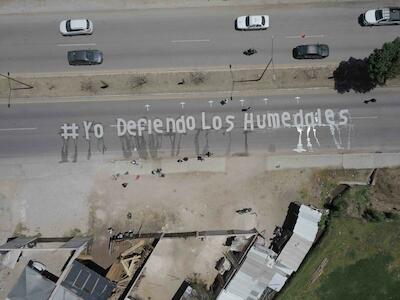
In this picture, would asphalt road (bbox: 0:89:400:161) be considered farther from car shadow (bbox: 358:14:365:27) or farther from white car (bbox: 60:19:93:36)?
white car (bbox: 60:19:93:36)

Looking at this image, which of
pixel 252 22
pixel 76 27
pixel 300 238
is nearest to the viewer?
pixel 300 238

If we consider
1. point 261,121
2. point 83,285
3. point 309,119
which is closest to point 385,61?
point 309,119

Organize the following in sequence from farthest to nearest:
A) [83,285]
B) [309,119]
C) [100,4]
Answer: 1. [100,4]
2. [309,119]
3. [83,285]

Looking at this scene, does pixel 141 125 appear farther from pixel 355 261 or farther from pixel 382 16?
pixel 382 16

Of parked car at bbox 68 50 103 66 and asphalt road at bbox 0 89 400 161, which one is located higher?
parked car at bbox 68 50 103 66

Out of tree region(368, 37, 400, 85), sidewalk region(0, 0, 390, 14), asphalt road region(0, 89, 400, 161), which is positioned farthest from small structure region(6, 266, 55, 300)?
tree region(368, 37, 400, 85)

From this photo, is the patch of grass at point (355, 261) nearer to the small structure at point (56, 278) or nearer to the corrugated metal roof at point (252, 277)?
the corrugated metal roof at point (252, 277)
